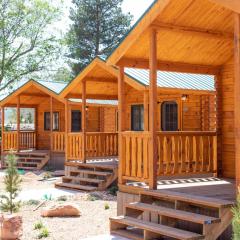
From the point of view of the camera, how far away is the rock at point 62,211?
10297 mm

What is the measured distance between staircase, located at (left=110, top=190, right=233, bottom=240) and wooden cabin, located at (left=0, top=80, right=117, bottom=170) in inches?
475

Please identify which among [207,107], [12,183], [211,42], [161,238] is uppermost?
[211,42]

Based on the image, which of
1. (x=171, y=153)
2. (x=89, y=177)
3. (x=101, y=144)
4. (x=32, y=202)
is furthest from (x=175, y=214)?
(x=101, y=144)

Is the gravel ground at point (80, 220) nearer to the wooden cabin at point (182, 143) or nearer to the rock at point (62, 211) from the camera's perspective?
the rock at point (62, 211)

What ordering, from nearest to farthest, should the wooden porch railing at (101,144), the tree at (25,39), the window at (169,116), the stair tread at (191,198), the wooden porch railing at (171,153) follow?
1. the stair tread at (191,198)
2. the wooden porch railing at (171,153)
3. the window at (169,116)
4. the wooden porch railing at (101,144)
5. the tree at (25,39)

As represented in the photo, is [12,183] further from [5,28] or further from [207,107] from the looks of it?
[5,28]

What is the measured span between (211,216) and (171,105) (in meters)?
9.65

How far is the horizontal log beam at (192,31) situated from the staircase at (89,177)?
6387 millimetres

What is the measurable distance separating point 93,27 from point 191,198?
102 feet

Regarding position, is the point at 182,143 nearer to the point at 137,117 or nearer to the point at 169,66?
the point at 169,66

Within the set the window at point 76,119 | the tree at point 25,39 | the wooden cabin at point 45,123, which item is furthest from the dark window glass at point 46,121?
the tree at point 25,39

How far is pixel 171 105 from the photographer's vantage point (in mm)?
16453

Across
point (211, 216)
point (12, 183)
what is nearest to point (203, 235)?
point (211, 216)

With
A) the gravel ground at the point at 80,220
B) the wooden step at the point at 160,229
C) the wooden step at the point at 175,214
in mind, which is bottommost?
the gravel ground at the point at 80,220
